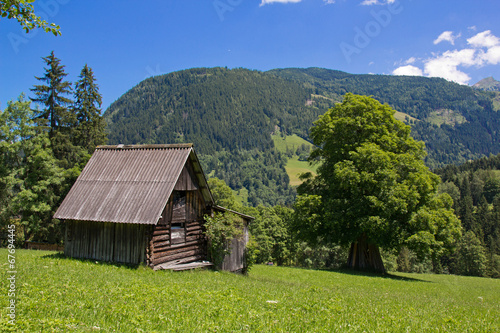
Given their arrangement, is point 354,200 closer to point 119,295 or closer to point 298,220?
point 298,220

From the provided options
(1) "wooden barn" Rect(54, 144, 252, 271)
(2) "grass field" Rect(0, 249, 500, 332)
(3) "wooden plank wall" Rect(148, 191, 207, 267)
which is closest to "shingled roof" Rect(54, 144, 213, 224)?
(1) "wooden barn" Rect(54, 144, 252, 271)

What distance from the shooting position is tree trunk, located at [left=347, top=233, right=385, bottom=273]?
1248 inches

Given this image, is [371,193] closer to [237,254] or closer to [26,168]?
[237,254]

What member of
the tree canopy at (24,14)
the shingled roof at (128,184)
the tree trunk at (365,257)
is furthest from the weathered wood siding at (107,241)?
the tree trunk at (365,257)

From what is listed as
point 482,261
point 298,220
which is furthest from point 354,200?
point 482,261

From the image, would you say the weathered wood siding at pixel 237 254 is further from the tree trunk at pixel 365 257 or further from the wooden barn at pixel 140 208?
the tree trunk at pixel 365 257

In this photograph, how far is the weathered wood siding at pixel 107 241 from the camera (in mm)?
18469

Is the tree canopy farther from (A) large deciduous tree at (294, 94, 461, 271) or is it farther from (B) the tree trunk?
(B) the tree trunk

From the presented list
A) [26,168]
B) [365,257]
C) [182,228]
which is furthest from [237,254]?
[26,168]

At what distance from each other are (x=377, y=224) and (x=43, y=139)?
32020 mm

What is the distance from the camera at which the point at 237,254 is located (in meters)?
24.4

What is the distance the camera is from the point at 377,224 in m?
26.9

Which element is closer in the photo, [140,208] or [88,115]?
[140,208]

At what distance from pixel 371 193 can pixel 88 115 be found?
32.5 m
